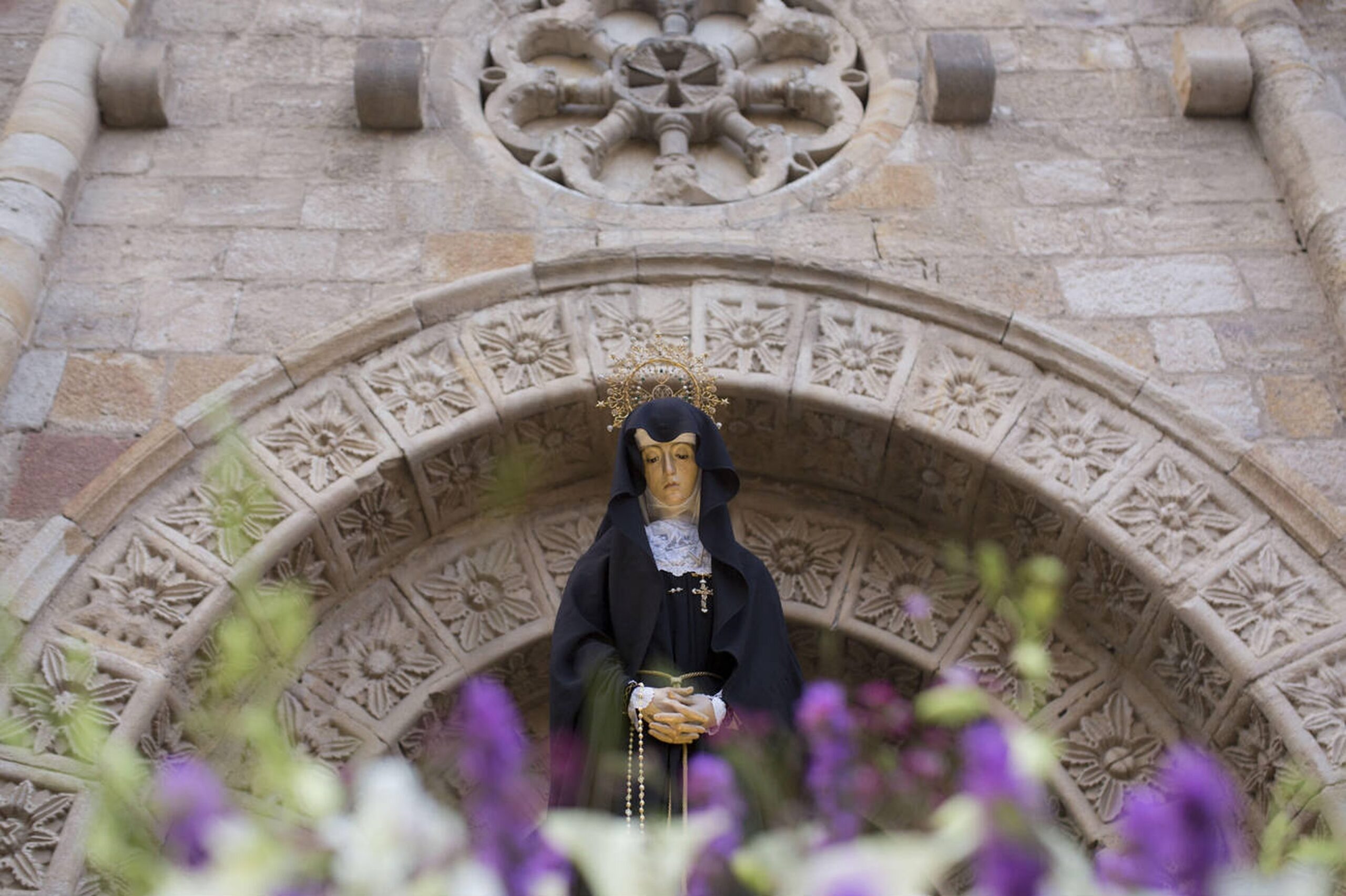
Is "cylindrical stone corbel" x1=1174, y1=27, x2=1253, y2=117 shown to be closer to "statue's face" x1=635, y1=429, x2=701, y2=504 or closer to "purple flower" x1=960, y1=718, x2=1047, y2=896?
"statue's face" x1=635, y1=429, x2=701, y2=504

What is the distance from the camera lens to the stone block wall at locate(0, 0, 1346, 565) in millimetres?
5230

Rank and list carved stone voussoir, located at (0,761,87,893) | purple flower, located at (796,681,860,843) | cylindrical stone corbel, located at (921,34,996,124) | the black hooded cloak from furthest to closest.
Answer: cylindrical stone corbel, located at (921,34,996,124) → carved stone voussoir, located at (0,761,87,893) → the black hooded cloak → purple flower, located at (796,681,860,843)

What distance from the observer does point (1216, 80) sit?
20.6 feet

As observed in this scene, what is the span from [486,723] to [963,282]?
4.24 m

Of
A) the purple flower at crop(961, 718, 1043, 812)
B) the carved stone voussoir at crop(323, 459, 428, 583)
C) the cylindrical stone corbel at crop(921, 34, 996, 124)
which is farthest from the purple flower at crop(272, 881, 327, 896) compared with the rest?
the cylindrical stone corbel at crop(921, 34, 996, 124)

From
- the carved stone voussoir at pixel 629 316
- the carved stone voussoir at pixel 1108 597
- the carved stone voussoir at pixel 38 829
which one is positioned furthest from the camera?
the carved stone voussoir at pixel 629 316

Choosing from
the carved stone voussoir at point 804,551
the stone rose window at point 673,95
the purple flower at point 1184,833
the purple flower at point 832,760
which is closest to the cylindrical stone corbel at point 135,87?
the stone rose window at point 673,95

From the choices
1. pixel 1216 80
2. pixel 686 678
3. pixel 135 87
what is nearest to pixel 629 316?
pixel 686 678

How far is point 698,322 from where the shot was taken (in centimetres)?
543

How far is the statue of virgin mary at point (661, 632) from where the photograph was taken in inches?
149

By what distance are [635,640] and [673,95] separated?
3227mm

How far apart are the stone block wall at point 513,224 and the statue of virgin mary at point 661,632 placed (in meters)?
1.39

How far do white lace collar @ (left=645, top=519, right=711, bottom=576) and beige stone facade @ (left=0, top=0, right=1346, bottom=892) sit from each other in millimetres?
980

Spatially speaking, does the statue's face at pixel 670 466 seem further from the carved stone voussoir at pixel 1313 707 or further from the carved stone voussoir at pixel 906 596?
the carved stone voussoir at pixel 1313 707
